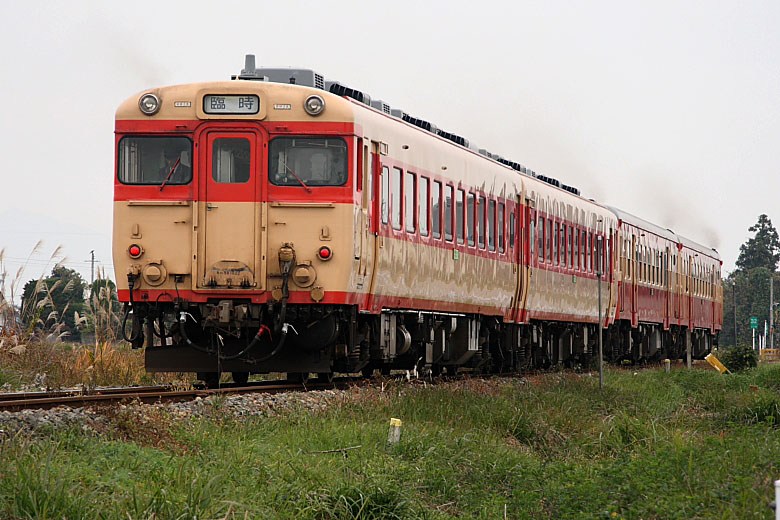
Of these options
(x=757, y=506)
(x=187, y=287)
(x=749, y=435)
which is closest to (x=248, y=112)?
(x=187, y=287)

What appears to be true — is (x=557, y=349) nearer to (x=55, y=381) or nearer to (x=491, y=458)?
(x=55, y=381)

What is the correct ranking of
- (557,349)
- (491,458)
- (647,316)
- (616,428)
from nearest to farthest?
(491,458)
(616,428)
(557,349)
(647,316)

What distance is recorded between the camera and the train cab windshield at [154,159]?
44.0ft

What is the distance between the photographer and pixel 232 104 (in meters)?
13.5

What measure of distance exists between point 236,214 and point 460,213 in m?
5.16

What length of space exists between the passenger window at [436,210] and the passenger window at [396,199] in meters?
1.40

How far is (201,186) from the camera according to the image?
13.4 meters

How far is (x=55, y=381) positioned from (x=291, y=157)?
4.02m

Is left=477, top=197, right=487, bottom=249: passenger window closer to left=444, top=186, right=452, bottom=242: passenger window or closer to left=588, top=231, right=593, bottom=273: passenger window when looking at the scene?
left=444, top=186, right=452, bottom=242: passenger window

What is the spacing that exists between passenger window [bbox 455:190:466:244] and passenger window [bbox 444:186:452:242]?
0.26m

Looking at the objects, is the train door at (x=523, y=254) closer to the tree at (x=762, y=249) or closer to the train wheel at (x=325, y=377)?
the train wheel at (x=325, y=377)

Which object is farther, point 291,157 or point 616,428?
point 291,157

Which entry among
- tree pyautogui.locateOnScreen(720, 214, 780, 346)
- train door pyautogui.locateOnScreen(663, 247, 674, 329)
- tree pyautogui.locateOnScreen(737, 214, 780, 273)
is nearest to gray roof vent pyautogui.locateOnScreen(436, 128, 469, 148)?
train door pyautogui.locateOnScreen(663, 247, 674, 329)

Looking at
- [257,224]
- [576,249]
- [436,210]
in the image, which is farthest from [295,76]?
[576,249]
